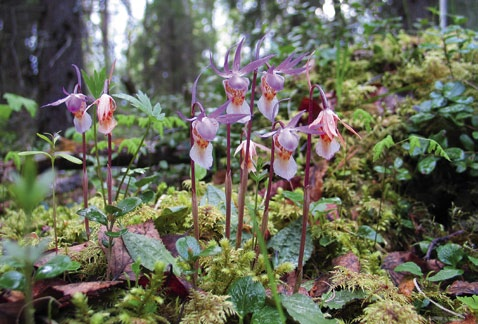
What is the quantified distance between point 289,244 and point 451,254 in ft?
2.52

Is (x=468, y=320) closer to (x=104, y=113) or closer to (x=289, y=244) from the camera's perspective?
(x=289, y=244)

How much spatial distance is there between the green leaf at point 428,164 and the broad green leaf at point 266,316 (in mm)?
1414

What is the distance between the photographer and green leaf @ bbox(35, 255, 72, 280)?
96cm

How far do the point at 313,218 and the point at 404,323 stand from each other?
767 millimetres

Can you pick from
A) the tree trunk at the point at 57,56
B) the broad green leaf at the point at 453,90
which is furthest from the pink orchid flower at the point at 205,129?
the tree trunk at the point at 57,56

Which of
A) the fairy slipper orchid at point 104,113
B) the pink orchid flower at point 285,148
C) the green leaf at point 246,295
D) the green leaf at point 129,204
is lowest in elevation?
the green leaf at point 246,295

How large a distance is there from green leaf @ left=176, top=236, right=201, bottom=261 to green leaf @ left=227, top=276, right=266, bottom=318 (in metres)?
0.19

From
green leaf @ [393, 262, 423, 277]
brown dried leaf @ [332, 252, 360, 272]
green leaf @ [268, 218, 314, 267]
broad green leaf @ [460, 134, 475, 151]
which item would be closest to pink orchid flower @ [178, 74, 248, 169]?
→ green leaf @ [268, 218, 314, 267]

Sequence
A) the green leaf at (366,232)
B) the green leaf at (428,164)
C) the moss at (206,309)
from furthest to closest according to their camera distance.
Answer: the green leaf at (428,164), the green leaf at (366,232), the moss at (206,309)

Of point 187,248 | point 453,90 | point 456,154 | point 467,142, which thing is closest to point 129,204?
point 187,248

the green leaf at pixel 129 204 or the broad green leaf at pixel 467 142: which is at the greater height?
the broad green leaf at pixel 467 142

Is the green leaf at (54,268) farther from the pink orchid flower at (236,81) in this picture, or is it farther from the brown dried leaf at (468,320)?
the brown dried leaf at (468,320)

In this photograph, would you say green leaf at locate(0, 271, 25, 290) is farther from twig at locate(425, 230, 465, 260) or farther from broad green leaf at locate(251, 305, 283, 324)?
twig at locate(425, 230, 465, 260)

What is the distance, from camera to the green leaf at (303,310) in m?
1.11
